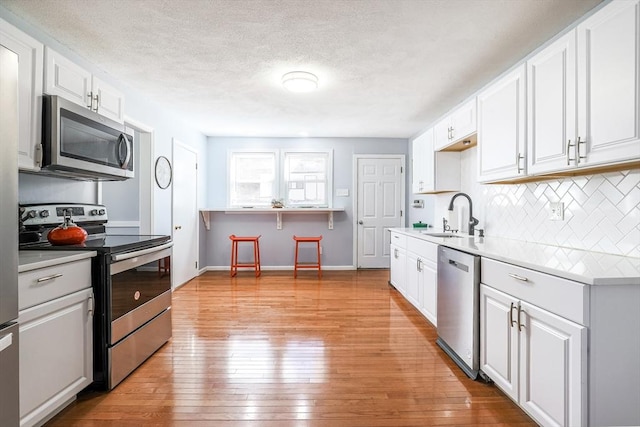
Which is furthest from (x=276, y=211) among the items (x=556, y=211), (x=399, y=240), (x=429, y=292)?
(x=556, y=211)

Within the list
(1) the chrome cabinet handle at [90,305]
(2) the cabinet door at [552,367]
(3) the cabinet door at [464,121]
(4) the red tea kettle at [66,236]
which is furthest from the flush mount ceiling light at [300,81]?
(2) the cabinet door at [552,367]

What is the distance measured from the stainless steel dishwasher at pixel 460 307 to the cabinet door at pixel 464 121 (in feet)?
3.82

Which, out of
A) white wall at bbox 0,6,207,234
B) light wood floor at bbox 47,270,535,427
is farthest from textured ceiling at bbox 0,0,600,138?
light wood floor at bbox 47,270,535,427

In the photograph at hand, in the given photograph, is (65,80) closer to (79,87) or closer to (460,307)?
(79,87)

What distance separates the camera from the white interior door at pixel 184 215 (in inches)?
167

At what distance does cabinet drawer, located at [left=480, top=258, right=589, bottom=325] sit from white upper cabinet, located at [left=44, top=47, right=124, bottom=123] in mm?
2905

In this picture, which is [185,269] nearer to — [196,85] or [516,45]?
[196,85]

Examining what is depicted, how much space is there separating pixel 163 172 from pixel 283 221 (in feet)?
7.14

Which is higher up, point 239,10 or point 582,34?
point 239,10

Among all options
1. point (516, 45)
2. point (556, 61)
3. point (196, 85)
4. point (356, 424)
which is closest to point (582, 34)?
point (556, 61)

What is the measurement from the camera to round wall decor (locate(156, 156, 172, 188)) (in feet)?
12.4

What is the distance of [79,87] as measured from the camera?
216 centimetres

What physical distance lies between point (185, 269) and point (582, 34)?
481 cm

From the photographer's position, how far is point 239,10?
194cm
